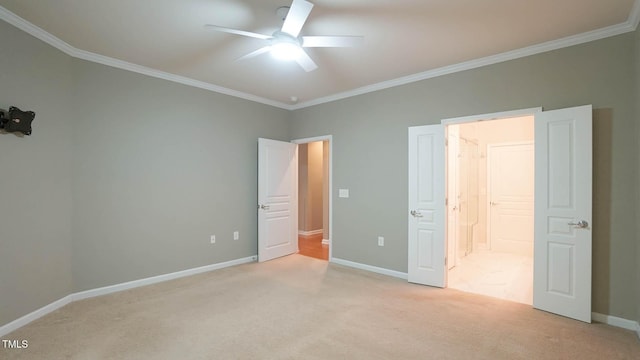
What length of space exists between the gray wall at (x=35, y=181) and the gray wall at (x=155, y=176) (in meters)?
0.16

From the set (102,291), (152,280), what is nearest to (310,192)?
(152,280)

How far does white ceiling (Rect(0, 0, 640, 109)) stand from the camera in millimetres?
2389

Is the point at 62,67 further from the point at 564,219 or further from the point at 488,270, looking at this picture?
the point at 488,270

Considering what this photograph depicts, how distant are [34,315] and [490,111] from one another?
5.13 m

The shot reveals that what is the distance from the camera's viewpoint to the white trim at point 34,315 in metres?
2.52

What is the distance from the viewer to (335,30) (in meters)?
2.77

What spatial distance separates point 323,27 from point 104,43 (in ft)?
7.46

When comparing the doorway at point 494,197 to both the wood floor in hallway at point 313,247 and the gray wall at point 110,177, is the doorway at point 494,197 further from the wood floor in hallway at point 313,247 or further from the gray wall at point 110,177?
the gray wall at point 110,177

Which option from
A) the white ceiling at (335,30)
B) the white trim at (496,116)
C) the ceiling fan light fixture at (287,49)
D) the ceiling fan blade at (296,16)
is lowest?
the white trim at (496,116)

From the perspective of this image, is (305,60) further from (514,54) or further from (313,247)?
(313,247)

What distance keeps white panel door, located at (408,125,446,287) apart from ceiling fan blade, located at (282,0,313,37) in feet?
7.25

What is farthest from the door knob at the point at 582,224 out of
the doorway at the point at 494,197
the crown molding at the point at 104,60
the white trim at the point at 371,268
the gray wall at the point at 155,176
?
the crown molding at the point at 104,60

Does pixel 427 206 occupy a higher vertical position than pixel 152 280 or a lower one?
higher

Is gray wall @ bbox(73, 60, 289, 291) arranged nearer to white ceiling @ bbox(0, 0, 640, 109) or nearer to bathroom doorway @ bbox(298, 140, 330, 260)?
white ceiling @ bbox(0, 0, 640, 109)
